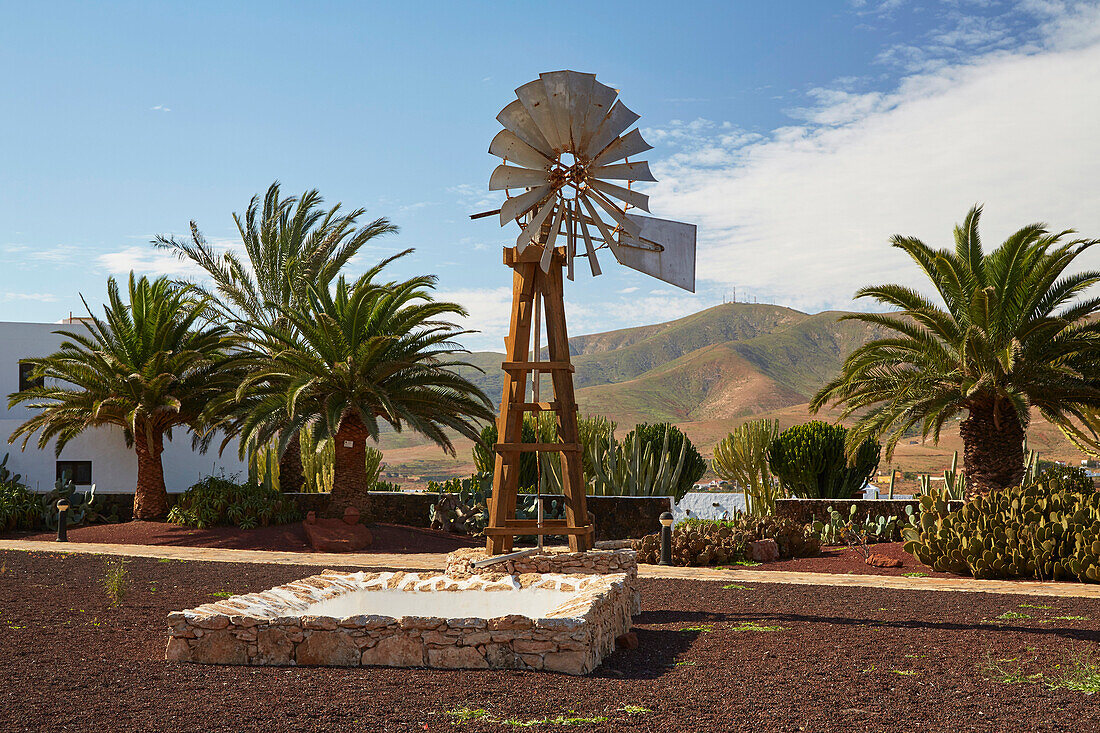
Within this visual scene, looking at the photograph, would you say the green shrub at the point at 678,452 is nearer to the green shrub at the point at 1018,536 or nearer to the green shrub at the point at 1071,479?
the green shrub at the point at 1071,479

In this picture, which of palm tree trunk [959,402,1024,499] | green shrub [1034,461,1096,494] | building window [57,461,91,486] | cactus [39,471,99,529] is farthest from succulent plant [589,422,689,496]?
building window [57,461,91,486]

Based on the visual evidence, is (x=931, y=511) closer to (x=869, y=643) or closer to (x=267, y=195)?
(x=869, y=643)

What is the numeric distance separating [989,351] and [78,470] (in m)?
19.7

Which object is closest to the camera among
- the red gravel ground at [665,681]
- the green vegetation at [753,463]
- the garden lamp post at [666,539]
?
the red gravel ground at [665,681]

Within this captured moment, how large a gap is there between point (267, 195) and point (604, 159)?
656 inches

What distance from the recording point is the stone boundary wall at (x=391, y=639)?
20.9 ft

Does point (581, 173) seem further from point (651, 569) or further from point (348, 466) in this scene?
point (348, 466)

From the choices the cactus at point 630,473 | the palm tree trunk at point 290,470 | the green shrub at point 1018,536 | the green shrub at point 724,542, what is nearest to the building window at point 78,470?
the palm tree trunk at point 290,470

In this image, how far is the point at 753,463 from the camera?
1897 cm

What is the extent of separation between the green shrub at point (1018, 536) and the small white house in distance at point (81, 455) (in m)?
16.1

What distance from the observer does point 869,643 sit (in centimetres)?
733

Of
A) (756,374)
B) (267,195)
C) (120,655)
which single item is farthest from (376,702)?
(756,374)

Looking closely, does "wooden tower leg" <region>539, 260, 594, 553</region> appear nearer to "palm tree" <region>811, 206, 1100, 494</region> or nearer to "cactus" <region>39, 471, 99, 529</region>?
"palm tree" <region>811, 206, 1100, 494</region>

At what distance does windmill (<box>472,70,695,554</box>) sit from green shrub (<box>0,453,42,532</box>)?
1269 centimetres
